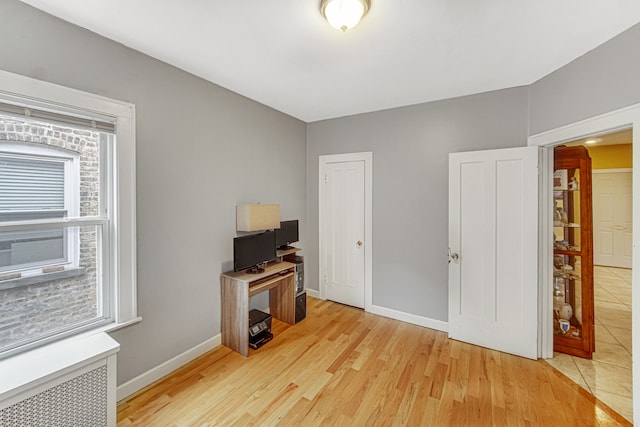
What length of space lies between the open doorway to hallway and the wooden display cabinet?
0.17 meters

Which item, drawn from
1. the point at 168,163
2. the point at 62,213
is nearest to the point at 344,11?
the point at 168,163

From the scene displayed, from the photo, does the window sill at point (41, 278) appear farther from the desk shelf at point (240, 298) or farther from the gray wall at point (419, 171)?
the gray wall at point (419, 171)

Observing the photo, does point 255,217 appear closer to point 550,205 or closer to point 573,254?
point 550,205

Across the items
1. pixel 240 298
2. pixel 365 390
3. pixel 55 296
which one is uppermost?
pixel 55 296

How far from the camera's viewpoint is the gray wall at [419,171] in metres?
2.75

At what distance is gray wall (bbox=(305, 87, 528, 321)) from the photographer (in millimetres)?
2750

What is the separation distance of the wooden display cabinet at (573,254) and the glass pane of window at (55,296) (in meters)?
4.02

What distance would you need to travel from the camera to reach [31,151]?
5.40 ft

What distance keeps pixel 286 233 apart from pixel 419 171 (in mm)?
1818

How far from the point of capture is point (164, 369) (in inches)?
87.3

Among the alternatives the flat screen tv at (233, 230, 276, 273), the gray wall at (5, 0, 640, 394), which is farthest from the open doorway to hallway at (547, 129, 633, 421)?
the flat screen tv at (233, 230, 276, 273)

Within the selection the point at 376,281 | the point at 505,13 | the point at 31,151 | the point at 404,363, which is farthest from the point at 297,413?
the point at 505,13

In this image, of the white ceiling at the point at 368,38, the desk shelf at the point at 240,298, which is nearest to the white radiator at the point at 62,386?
the desk shelf at the point at 240,298

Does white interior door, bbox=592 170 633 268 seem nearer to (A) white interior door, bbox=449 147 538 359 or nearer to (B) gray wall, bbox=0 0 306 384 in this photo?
(A) white interior door, bbox=449 147 538 359
